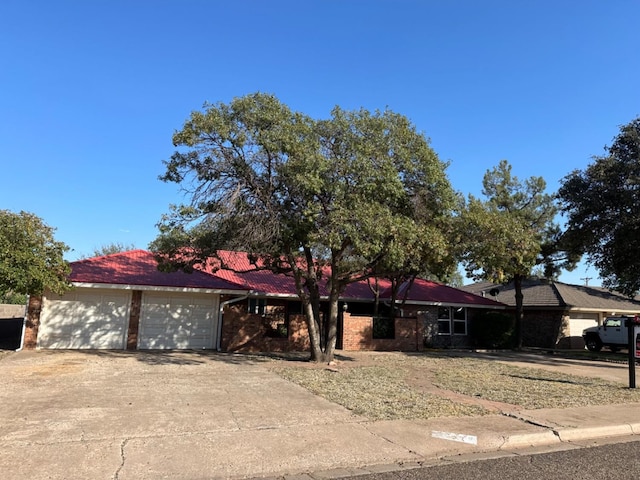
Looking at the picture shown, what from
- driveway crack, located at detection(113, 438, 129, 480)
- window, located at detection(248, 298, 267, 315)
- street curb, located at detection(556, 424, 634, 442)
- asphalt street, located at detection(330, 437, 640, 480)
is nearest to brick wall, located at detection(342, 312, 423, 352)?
window, located at detection(248, 298, 267, 315)

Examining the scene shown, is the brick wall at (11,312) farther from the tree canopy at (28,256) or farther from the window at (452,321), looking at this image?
the window at (452,321)

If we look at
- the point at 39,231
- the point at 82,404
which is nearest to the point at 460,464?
the point at 82,404

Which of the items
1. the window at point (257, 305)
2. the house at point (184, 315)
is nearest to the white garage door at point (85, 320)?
the house at point (184, 315)

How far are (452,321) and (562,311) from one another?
7.21 m

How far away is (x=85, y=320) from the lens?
18.4 meters

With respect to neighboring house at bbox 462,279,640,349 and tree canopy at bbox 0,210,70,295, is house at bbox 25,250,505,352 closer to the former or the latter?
tree canopy at bbox 0,210,70,295

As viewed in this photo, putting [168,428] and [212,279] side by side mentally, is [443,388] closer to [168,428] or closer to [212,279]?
[168,428]

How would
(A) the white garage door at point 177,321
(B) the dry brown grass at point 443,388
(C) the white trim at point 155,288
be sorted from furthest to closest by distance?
(A) the white garage door at point 177,321
(C) the white trim at point 155,288
(B) the dry brown grass at point 443,388

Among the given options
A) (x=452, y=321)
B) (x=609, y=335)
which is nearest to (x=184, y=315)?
(x=452, y=321)

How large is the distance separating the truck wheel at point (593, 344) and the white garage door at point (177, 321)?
817 inches

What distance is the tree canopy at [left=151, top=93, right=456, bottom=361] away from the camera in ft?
41.0

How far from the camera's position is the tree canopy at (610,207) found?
59.7 feet

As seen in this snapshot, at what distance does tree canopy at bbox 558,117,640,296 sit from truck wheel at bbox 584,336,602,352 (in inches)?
267

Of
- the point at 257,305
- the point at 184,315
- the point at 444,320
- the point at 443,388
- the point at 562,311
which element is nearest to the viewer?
the point at 443,388
